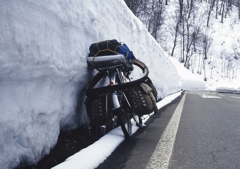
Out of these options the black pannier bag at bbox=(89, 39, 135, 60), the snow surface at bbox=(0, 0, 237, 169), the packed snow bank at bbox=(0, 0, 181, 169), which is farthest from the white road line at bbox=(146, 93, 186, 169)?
the black pannier bag at bbox=(89, 39, 135, 60)

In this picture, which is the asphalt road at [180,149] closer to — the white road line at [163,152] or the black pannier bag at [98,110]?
the white road line at [163,152]

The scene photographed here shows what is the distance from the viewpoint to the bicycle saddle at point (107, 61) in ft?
8.36

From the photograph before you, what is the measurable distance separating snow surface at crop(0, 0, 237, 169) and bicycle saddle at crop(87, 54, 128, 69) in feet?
0.45

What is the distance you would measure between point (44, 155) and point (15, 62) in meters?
0.79

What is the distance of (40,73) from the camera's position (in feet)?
5.81

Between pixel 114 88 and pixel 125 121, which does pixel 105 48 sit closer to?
pixel 114 88

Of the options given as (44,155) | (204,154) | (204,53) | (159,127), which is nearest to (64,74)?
(44,155)

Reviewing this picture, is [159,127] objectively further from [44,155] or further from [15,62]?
[15,62]

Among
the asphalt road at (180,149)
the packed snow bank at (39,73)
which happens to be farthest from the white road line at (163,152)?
the packed snow bank at (39,73)

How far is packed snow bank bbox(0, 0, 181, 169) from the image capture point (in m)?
1.44

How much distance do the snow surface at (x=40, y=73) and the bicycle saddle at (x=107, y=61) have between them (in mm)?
136

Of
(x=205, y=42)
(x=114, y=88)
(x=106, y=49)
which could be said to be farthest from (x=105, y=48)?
(x=205, y=42)

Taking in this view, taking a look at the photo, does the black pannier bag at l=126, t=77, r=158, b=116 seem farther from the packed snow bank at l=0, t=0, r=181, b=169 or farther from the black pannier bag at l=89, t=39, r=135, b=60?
the packed snow bank at l=0, t=0, r=181, b=169

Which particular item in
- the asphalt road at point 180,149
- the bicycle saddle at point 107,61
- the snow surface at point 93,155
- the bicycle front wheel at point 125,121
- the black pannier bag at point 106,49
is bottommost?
the asphalt road at point 180,149
